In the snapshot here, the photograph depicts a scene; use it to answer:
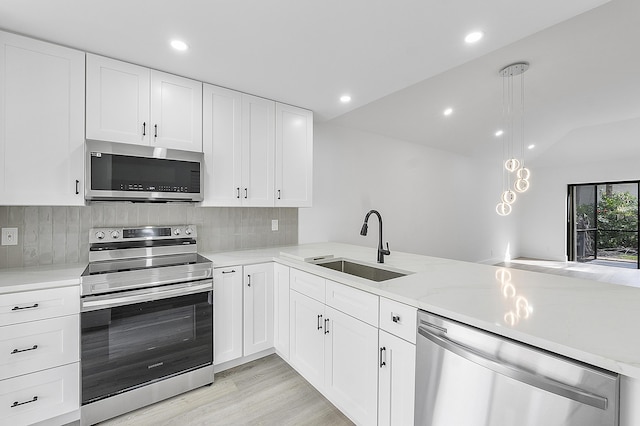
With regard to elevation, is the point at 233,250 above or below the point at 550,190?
below

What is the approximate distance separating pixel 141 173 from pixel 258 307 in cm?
143

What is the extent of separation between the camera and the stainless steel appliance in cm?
178

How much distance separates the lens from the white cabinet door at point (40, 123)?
68.9 inches

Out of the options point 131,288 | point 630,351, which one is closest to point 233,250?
point 131,288

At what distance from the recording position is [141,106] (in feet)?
7.07

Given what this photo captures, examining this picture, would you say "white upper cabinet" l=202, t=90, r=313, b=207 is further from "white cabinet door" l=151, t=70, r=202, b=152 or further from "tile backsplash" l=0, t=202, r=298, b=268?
"tile backsplash" l=0, t=202, r=298, b=268

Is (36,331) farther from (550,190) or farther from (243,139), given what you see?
(550,190)

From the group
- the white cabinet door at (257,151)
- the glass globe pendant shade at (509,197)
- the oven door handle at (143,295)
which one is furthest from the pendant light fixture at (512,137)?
the oven door handle at (143,295)

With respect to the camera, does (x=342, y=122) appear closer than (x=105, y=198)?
No

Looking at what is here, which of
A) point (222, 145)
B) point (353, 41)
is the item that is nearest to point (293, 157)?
point (222, 145)

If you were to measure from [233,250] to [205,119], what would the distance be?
1.28 meters

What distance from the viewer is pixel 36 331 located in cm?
166

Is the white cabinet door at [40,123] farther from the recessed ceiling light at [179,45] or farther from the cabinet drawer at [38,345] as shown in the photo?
the cabinet drawer at [38,345]

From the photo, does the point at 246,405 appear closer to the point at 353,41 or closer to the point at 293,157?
the point at 293,157
